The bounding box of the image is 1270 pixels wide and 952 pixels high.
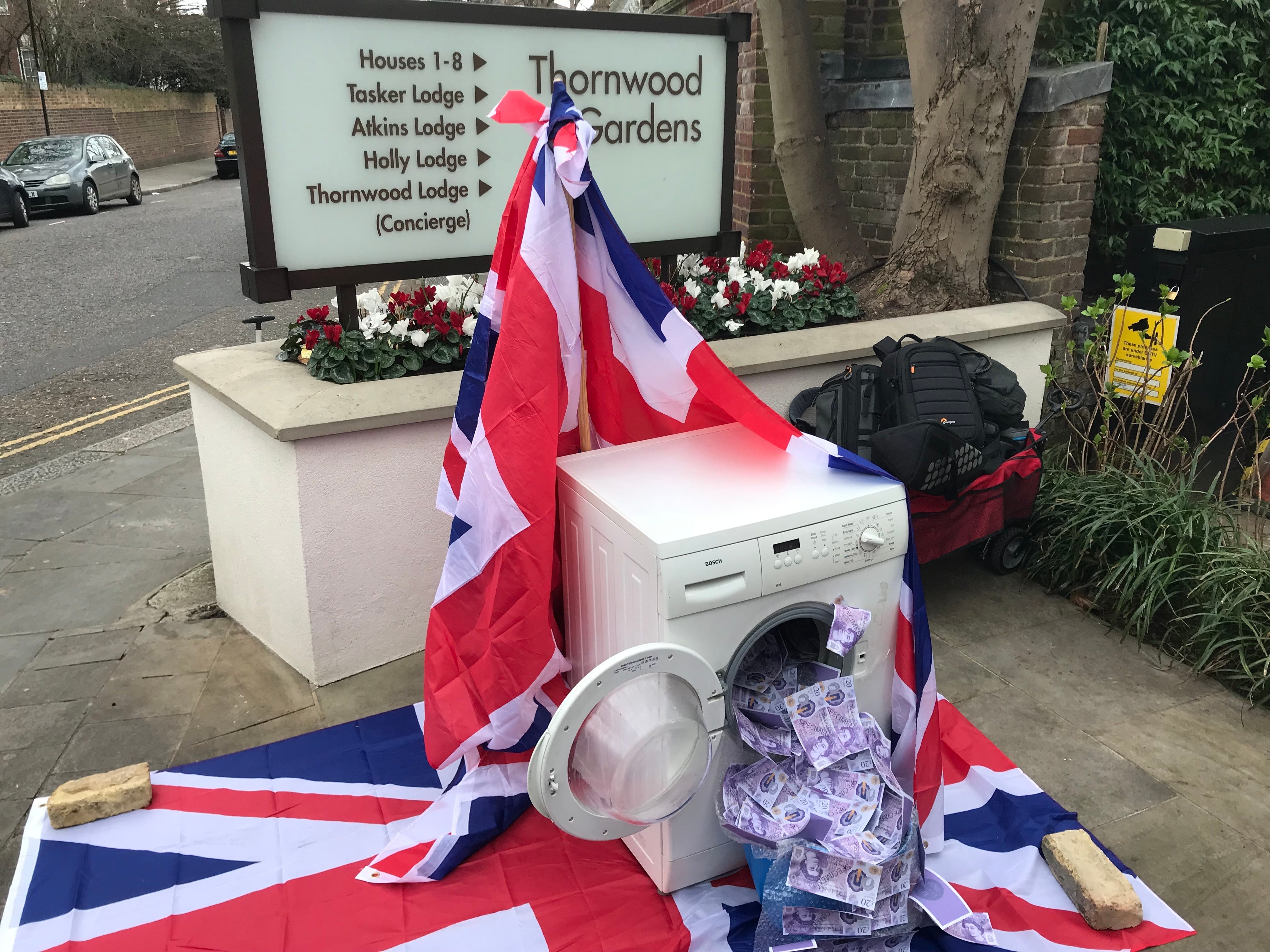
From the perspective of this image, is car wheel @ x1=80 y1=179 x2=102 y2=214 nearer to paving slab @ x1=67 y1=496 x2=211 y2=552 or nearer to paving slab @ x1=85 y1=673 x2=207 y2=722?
paving slab @ x1=67 y1=496 x2=211 y2=552

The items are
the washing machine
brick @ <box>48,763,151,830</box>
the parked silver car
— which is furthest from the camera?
the parked silver car

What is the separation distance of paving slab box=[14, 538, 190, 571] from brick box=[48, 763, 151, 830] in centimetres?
179

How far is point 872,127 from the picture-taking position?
6117mm

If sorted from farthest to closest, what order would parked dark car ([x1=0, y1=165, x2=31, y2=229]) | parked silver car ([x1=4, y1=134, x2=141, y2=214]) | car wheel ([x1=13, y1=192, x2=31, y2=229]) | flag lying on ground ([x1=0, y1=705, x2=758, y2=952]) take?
parked silver car ([x1=4, y1=134, x2=141, y2=214]) < car wheel ([x1=13, y1=192, x2=31, y2=229]) < parked dark car ([x1=0, y1=165, x2=31, y2=229]) < flag lying on ground ([x1=0, y1=705, x2=758, y2=952])

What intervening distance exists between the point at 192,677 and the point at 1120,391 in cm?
424

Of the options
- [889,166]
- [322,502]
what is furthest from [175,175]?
[322,502]

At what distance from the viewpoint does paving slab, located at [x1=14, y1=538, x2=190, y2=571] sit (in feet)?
14.9

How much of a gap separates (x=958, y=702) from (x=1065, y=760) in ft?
1.34

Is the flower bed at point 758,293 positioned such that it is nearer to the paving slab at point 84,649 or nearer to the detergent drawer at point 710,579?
the detergent drawer at point 710,579

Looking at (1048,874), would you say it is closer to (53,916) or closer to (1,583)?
(53,916)

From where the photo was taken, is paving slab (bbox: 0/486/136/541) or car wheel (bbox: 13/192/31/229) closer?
paving slab (bbox: 0/486/136/541)

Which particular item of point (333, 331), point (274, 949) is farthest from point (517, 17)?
point (274, 949)

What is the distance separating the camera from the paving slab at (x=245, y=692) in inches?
133

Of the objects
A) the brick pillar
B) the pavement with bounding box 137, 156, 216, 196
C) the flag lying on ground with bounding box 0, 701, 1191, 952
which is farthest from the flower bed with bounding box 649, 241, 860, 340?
the pavement with bounding box 137, 156, 216, 196
